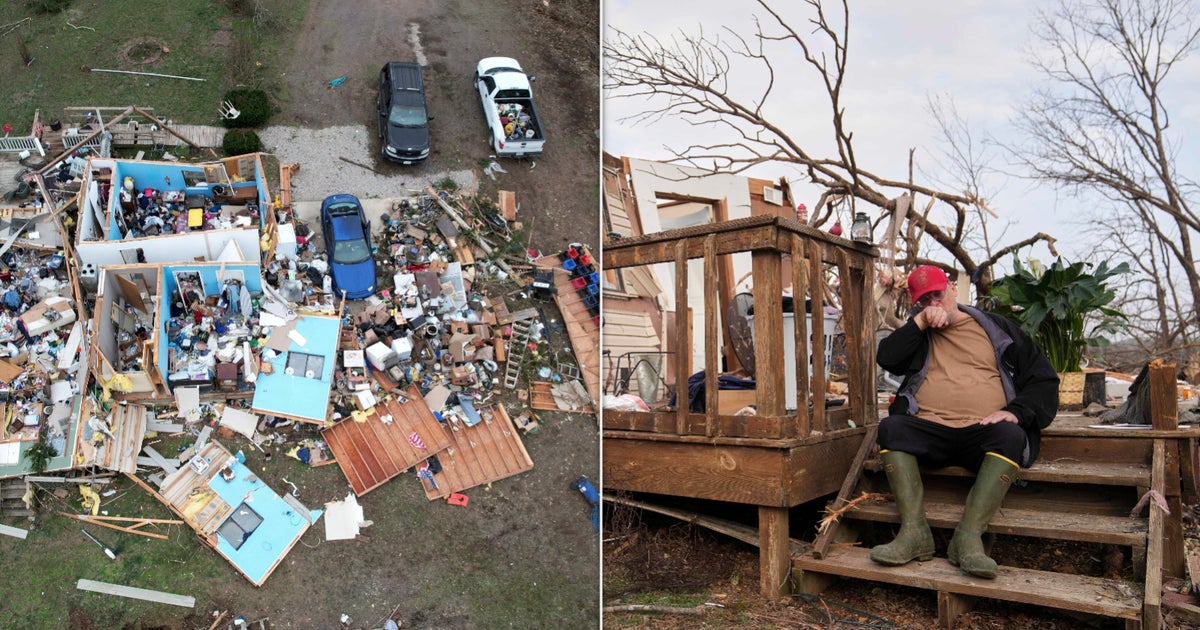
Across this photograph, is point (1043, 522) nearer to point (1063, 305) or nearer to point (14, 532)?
point (1063, 305)

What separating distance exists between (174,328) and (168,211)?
7.10ft

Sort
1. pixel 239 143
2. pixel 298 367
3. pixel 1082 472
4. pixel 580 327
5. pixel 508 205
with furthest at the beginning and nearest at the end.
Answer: pixel 508 205 < pixel 239 143 < pixel 580 327 < pixel 298 367 < pixel 1082 472

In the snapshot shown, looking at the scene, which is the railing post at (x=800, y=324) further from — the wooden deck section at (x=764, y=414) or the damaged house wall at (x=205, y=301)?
the damaged house wall at (x=205, y=301)

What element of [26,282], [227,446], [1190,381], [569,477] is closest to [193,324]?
[227,446]

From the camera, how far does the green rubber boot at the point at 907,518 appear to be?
4.68m

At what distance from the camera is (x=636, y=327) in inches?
419

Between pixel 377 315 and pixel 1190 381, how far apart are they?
10.3 m

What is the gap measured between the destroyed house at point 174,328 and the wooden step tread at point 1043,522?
681 centimetres

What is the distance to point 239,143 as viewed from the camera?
39.4 feet

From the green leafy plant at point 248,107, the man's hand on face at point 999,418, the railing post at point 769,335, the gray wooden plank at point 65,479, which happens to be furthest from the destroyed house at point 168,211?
the man's hand on face at point 999,418

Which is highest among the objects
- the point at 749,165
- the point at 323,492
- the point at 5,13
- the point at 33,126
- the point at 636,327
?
the point at 5,13

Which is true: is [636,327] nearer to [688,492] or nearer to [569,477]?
[569,477]

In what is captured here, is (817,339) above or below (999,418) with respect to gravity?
above

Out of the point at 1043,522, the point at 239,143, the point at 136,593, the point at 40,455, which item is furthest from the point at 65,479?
the point at 1043,522
